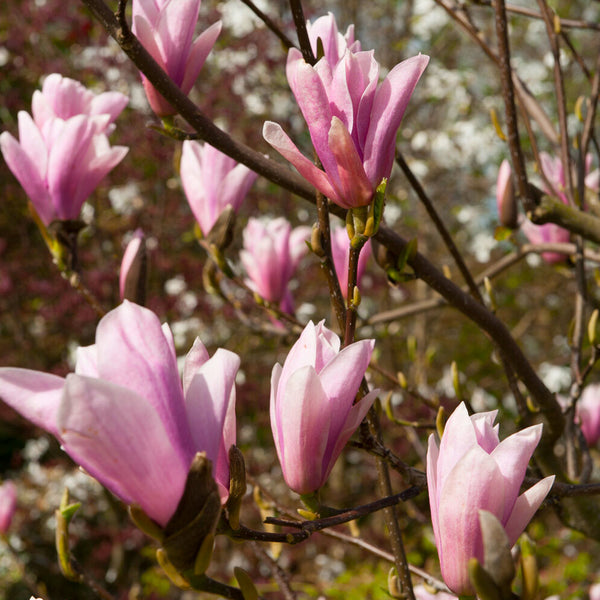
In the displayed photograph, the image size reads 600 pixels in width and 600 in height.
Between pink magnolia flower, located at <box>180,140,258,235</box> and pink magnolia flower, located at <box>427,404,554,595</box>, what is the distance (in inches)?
26.2

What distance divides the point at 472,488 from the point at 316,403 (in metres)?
0.13

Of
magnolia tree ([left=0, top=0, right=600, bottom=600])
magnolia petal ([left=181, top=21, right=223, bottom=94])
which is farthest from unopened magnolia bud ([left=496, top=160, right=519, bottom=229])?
magnolia petal ([left=181, top=21, right=223, bottom=94])

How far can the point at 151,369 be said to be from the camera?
1.45 ft

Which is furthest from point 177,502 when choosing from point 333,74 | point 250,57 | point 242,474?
point 250,57

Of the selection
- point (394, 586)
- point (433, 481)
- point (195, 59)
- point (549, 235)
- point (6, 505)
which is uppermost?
point (549, 235)

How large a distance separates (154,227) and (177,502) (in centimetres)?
359

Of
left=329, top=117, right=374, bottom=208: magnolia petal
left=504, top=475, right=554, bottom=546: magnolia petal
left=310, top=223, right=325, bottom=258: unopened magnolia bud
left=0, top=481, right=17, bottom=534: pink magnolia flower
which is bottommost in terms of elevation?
left=0, top=481, right=17, bottom=534: pink magnolia flower

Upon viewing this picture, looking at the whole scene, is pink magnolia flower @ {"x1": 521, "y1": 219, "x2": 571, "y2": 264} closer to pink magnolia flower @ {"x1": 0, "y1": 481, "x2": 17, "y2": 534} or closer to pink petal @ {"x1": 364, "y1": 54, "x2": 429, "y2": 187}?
pink petal @ {"x1": 364, "y1": 54, "x2": 429, "y2": 187}

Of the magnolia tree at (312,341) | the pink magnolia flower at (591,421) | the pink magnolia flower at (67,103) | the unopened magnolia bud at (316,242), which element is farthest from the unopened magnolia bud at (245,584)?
the pink magnolia flower at (591,421)

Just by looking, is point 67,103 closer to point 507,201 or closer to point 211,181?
point 211,181

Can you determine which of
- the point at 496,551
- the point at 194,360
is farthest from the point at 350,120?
the point at 496,551

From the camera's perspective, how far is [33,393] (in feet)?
1.49

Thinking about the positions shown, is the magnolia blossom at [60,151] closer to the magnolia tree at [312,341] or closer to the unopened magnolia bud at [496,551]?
the magnolia tree at [312,341]

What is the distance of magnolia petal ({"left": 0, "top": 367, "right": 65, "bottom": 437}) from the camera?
1.47ft
